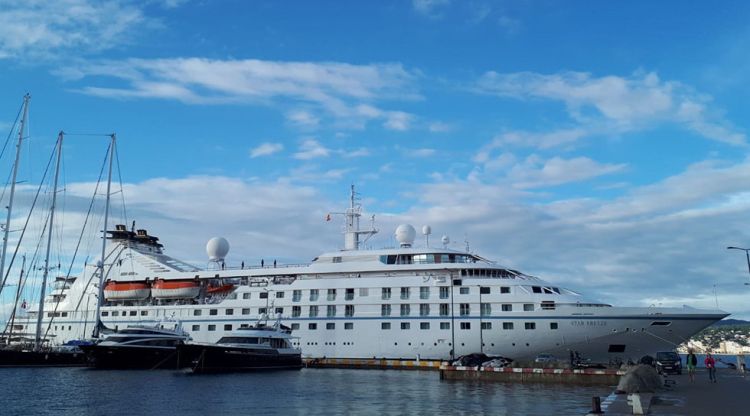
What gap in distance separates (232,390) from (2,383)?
631 inches

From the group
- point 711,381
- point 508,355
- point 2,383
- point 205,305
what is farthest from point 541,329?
point 2,383

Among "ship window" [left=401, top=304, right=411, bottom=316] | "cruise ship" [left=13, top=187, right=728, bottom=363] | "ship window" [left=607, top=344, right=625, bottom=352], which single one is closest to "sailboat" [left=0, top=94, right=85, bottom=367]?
"cruise ship" [left=13, top=187, right=728, bottom=363]

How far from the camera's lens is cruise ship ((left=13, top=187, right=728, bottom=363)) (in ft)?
158

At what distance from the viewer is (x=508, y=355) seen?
4975cm

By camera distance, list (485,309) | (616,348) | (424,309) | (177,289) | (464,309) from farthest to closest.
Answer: (177,289) → (424,309) → (464,309) → (485,309) → (616,348)

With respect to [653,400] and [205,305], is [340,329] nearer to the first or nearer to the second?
[205,305]

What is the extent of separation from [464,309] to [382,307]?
24.6ft

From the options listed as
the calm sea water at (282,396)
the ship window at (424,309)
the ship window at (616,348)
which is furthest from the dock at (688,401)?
the ship window at (424,309)

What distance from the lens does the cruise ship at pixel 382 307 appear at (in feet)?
158

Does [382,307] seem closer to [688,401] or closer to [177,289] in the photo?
[177,289]

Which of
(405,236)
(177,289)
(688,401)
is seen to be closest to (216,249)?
(177,289)

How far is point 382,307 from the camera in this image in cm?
5372

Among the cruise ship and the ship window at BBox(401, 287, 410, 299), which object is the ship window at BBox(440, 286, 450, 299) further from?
the ship window at BBox(401, 287, 410, 299)

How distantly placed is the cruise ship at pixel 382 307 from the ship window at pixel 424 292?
13 cm
